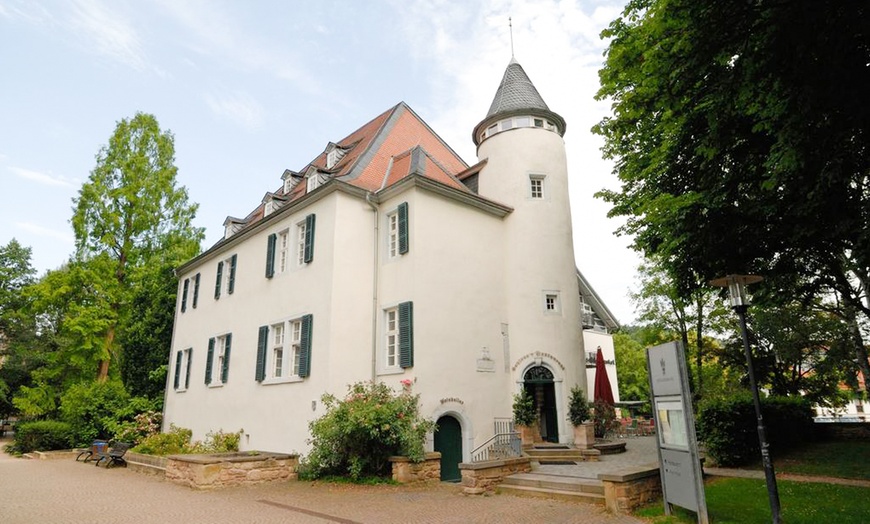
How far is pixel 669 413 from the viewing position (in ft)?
25.6

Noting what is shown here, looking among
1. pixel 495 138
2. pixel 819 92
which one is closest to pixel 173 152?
pixel 495 138

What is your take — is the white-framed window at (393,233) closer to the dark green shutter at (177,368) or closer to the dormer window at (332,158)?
the dormer window at (332,158)

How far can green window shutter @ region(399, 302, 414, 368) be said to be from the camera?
13930 millimetres

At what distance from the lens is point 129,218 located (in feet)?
85.1

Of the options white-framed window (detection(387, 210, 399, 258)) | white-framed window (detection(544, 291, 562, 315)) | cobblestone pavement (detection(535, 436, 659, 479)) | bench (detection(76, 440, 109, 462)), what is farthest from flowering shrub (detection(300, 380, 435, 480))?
bench (detection(76, 440, 109, 462))

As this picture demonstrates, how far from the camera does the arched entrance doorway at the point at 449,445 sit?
13984 mm

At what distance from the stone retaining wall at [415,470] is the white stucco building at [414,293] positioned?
144 centimetres

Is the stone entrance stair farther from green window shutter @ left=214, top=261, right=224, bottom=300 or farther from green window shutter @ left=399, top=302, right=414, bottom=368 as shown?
green window shutter @ left=214, top=261, right=224, bottom=300

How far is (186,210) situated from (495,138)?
61.6 feet

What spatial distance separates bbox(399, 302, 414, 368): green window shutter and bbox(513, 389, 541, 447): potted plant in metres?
3.75

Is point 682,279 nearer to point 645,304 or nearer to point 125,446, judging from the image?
point 645,304

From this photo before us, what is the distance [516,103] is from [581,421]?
11.3m

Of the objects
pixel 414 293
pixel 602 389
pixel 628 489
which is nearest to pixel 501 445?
pixel 414 293

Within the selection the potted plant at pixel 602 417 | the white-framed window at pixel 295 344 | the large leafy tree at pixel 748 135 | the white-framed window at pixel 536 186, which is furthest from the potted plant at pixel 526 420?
the white-framed window at pixel 536 186
